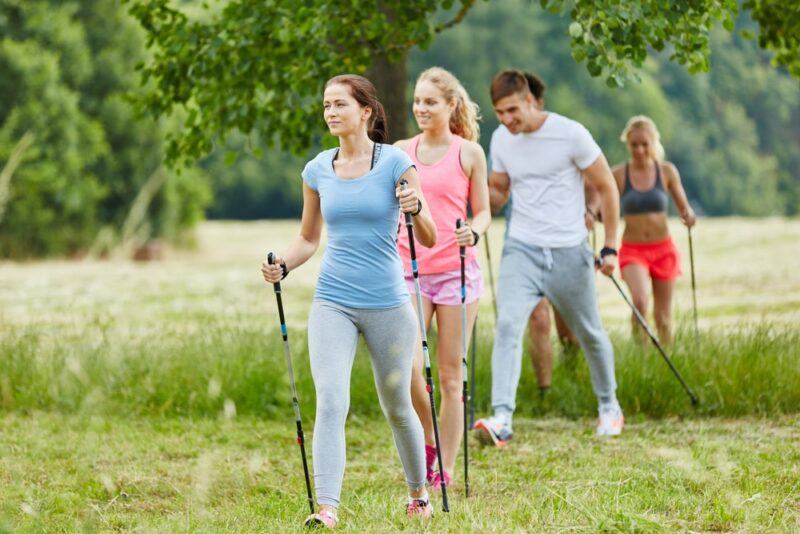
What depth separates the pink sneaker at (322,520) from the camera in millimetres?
5227

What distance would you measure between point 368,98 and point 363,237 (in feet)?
2.07

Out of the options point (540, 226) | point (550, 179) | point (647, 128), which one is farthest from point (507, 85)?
point (647, 128)

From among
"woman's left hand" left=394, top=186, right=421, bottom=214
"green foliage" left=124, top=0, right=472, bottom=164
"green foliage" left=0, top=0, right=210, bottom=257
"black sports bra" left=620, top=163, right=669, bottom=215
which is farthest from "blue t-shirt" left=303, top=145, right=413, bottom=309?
"green foliage" left=0, top=0, right=210, bottom=257

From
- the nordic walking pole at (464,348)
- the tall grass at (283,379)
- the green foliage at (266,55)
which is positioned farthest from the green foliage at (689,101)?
the nordic walking pole at (464,348)

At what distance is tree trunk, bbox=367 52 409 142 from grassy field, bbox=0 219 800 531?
1.97 m

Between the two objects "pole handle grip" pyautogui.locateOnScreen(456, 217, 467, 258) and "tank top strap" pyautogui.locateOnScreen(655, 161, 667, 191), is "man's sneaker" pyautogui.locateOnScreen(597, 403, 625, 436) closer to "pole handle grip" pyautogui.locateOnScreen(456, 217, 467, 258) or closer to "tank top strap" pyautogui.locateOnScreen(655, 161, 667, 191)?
"pole handle grip" pyautogui.locateOnScreen(456, 217, 467, 258)

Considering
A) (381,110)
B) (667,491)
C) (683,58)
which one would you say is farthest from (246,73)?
(667,491)

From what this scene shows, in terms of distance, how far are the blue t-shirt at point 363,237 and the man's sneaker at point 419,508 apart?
0.88 meters

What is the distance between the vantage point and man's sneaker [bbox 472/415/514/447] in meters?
7.78

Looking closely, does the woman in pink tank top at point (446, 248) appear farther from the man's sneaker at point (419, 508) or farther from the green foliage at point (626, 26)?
the green foliage at point (626, 26)

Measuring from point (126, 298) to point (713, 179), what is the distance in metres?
54.5

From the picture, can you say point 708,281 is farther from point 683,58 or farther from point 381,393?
point 381,393

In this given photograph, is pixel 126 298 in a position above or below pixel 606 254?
below

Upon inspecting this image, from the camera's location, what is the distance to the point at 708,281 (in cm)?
2822
